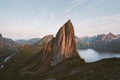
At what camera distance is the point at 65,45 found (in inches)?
5241

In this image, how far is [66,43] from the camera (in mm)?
134000

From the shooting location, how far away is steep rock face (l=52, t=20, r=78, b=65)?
127375 mm

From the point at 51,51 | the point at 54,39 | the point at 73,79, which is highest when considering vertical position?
the point at 54,39

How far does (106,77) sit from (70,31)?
101 m

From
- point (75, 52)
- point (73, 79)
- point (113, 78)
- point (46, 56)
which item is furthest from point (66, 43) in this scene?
point (113, 78)

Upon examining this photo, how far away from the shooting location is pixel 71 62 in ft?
294

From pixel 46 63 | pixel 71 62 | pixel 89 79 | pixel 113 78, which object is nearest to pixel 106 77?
pixel 113 78

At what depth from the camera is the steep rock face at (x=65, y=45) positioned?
127m

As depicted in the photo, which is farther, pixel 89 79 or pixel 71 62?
pixel 71 62

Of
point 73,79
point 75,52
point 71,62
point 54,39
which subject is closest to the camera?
point 73,79

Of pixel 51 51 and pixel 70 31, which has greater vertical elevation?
pixel 70 31

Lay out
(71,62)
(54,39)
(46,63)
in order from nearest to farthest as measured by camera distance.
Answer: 1. (71,62)
2. (46,63)
3. (54,39)

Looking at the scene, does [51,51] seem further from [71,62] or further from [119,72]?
[119,72]

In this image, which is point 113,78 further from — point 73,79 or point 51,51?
point 51,51
